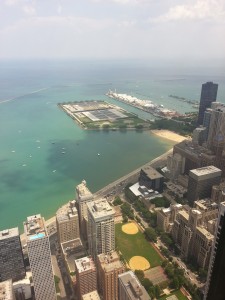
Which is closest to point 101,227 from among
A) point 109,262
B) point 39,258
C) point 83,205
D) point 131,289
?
point 109,262

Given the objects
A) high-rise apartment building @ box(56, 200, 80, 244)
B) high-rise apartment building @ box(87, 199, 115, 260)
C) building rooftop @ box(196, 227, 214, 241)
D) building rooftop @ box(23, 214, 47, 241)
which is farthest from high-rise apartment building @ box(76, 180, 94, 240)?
building rooftop @ box(196, 227, 214, 241)

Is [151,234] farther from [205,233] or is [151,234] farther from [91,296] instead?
[91,296]

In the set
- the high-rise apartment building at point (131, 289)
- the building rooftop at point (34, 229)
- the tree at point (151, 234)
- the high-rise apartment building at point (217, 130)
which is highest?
the high-rise apartment building at point (217, 130)

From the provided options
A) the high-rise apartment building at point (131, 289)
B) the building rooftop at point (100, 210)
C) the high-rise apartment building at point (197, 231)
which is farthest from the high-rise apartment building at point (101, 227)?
the high-rise apartment building at point (197, 231)

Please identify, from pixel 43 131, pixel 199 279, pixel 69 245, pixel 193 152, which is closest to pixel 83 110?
pixel 43 131

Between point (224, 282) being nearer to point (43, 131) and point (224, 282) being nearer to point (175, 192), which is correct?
point (175, 192)

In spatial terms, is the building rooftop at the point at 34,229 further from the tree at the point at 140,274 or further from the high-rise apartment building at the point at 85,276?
the tree at the point at 140,274

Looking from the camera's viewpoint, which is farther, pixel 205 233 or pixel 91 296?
pixel 205 233
